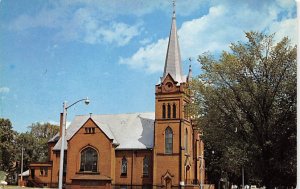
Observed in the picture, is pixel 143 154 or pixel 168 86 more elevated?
pixel 168 86

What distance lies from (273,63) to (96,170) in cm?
1235

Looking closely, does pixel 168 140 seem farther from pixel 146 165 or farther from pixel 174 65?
pixel 174 65

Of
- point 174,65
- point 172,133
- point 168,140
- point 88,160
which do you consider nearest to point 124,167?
point 88,160

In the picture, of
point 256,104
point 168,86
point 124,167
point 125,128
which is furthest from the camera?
point 125,128

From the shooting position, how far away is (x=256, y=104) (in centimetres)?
949

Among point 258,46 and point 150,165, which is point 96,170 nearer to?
point 150,165

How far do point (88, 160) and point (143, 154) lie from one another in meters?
2.46

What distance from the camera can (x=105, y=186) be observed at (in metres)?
19.5

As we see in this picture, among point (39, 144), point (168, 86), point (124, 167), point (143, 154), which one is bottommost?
point (124, 167)

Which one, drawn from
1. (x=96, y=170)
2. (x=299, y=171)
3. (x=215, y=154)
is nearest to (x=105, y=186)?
(x=96, y=170)

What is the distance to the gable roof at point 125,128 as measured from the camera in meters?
20.5

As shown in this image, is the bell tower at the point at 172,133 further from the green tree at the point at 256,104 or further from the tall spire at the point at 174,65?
the green tree at the point at 256,104

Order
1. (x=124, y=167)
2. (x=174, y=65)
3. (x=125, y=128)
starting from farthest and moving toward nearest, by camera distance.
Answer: (x=125, y=128) < (x=124, y=167) < (x=174, y=65)

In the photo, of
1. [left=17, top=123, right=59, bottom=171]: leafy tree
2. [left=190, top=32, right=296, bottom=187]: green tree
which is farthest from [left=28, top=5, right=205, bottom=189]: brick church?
[left=190, top=32, right=296, bottom=187]: green tree
